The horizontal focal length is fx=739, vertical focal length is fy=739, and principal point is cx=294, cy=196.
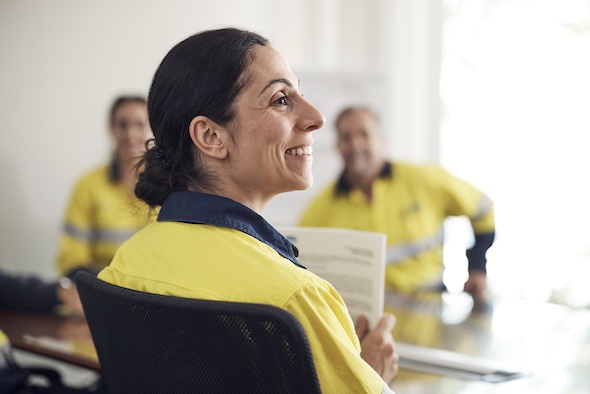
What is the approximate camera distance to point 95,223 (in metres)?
3.21

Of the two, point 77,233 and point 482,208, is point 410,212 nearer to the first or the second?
point 482,208

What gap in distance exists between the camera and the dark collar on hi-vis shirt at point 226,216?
3.95 ft

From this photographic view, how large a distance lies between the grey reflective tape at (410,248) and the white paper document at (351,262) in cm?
120

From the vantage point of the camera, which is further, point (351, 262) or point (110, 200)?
point (110, 200)

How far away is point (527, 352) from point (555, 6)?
2.25m

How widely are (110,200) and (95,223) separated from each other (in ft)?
0.41

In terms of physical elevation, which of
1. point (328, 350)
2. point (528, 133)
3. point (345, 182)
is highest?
point (328, 350)

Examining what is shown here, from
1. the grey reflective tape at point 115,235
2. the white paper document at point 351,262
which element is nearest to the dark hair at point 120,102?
the grey reflective tape at point 115,235

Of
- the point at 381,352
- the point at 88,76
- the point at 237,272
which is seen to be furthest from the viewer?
the point at 88,76

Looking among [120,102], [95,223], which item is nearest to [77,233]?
[95,223]

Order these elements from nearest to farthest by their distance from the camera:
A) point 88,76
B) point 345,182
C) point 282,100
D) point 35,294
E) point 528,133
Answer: point 282,100 < point 35,294 < point 345,182 < point 528,133 < point 88,76

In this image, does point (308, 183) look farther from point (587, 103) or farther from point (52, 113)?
point (52, 113)

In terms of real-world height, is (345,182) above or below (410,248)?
above

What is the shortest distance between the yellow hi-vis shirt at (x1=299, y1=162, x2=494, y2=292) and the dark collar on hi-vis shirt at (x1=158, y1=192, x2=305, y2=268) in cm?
170
